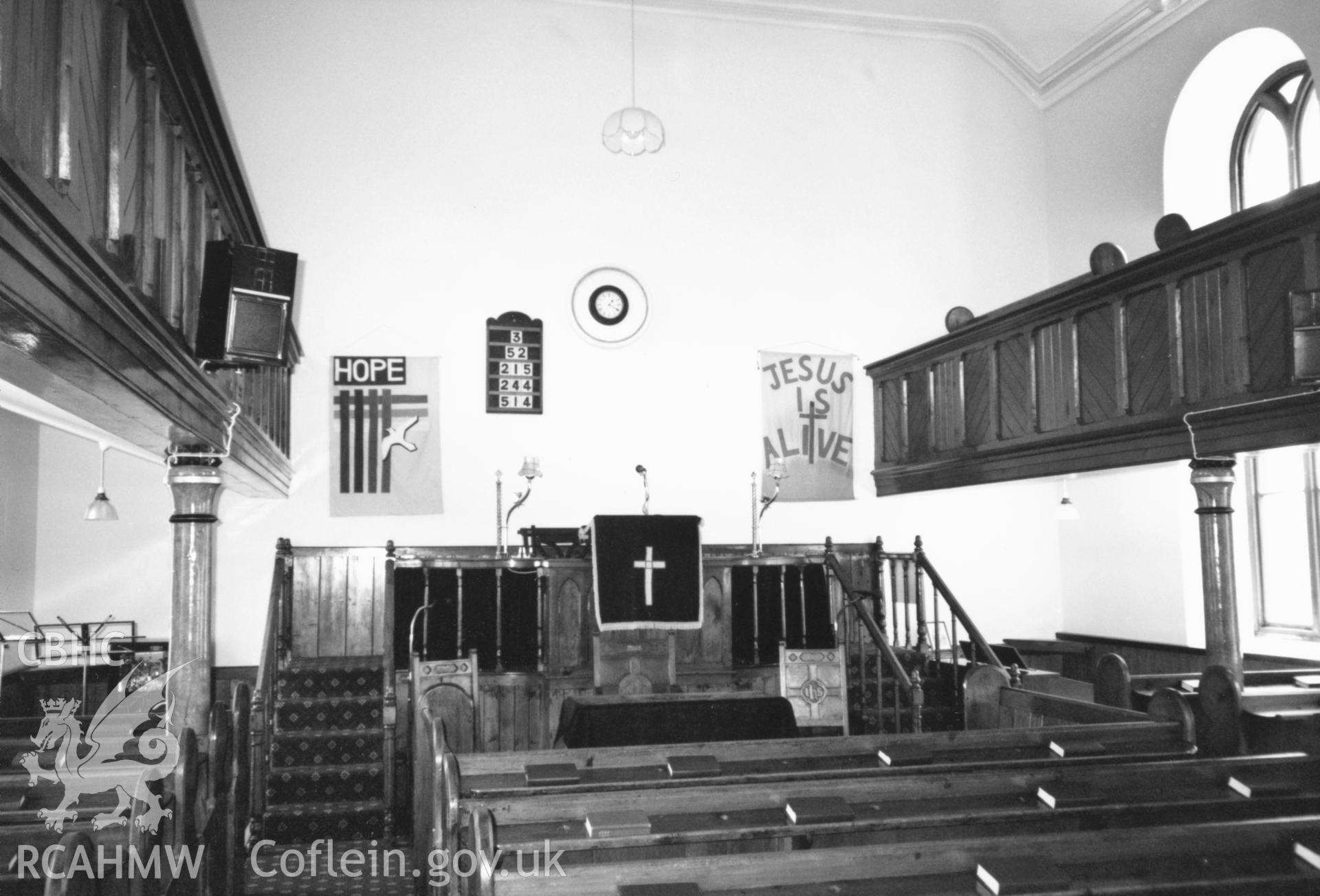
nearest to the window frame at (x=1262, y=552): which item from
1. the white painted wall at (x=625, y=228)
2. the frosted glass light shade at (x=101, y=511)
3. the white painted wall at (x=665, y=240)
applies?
the white painted wall at (x=665, y=240)

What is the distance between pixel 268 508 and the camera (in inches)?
359

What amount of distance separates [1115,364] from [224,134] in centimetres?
573

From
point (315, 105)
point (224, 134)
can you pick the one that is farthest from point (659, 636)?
point (315, 105)

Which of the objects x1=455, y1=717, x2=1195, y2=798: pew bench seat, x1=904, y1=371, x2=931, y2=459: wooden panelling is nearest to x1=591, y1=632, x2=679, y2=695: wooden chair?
x1=455, y1=717, x2=1195, y2=798: pew bench seat

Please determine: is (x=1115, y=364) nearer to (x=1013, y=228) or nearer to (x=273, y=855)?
(x=1013, y=228)

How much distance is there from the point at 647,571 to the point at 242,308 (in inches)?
163

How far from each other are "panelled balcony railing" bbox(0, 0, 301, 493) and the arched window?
7.91 metres

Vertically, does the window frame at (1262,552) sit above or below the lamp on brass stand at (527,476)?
below

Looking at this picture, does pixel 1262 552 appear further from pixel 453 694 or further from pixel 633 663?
pixel 453 694

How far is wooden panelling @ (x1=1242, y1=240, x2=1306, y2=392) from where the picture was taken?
18.7 ft

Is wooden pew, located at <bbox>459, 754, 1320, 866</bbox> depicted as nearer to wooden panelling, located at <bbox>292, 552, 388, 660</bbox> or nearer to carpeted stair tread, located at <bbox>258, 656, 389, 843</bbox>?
carpeted stair tread, located at <bbox>258, 656, 389, 843</bbox>

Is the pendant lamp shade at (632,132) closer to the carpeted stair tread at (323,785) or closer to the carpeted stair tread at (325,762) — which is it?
the carpeted stair tread at (325,762)

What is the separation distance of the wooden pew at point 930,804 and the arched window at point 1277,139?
18.8 feet

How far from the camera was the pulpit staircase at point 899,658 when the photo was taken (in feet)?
26.1
